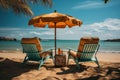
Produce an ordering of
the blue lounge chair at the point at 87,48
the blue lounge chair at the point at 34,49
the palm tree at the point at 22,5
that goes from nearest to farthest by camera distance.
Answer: the blue lounge chair at the point at 87,48 → the blue lounge chair at the point at 34,49 → the palm tree at the point at 22,5

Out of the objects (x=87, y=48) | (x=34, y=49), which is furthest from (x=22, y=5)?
(x=87, y=48)

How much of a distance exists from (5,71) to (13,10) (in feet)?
11.5

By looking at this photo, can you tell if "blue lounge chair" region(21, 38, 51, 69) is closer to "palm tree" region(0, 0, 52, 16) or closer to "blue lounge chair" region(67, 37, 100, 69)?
"blue lounge chair" region(67, 37, 100, 69)

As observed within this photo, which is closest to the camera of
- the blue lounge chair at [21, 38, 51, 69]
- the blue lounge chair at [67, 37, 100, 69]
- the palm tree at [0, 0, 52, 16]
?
the blue lounge chair at [67, 37, 100, 69]

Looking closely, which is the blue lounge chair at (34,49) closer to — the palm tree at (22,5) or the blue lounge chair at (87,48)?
the blue lounge chair at (87,48)

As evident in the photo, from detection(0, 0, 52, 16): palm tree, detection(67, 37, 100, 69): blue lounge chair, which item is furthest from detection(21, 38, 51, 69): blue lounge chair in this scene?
detection(0, 0, 52, 16): palm tree

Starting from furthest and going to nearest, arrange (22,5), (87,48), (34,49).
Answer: (22,5), (34,49), (87,48)

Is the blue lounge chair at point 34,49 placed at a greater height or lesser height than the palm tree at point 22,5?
lesser

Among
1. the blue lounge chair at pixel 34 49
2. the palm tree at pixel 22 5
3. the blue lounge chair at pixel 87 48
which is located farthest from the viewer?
the palm tree at pixel 22 5

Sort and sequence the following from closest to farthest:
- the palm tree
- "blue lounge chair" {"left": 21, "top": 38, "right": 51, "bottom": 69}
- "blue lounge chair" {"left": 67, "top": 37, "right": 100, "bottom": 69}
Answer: "blue lounge chair" {"left": 67, "top": 37, "right": 100, "bottom": 69} → "blue lounge chair" {"left": 21, "top": 38, "right": 51, "bottom": 69} → the palm tree

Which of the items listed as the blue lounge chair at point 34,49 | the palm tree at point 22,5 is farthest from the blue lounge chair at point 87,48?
the palm tree at point 22,5

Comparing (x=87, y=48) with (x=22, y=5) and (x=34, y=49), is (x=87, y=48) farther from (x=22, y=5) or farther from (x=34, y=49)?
Result: (x=22, y=5)

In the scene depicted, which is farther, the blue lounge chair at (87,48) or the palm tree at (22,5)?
the palm tree at (22,5)

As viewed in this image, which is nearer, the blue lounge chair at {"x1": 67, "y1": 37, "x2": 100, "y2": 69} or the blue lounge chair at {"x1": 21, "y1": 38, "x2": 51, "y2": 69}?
the blue lounge chair at {"x1": 67, "y1": 37, "x2": 100, "y2": 69}
